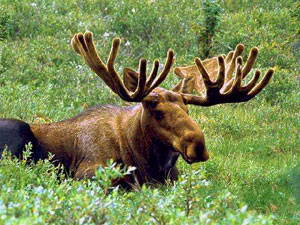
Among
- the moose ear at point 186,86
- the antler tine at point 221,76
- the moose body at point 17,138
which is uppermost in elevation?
the antler tine at point 221,76

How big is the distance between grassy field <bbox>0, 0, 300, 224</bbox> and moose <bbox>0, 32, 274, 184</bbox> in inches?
13.9

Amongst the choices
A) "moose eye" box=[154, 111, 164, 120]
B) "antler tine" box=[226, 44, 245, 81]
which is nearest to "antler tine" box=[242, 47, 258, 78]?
"antler tine" box=[226, 44, 245, 81]

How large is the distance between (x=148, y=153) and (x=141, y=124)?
313 millimetres

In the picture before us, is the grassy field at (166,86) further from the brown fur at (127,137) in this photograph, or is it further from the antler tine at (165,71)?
the antler tine at (165,71)

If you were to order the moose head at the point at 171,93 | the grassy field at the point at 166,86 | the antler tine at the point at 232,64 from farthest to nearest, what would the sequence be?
the antler tine at the point at 232,64 < the moose head at the point at 171,93 < the grassy field at the point at 166,86

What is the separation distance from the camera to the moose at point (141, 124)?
25.1 feet

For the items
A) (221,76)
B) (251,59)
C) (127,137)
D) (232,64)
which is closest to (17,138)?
(127,137)

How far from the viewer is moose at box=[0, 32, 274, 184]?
7664 millimetres

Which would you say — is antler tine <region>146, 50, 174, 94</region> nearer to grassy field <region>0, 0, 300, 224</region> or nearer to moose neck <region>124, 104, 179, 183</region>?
moose neck <region>124, 104, 179, 183</region>

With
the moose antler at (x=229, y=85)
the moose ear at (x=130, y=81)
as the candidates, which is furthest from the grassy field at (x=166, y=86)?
the moose ear at (x=130, y=81)

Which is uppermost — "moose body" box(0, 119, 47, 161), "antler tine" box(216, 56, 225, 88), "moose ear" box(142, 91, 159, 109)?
"antler tine" box(216, 56, 225, 88)

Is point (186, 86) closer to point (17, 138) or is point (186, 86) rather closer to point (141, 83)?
point (141, 83)

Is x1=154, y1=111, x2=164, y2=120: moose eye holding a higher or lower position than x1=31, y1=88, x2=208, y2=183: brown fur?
higher

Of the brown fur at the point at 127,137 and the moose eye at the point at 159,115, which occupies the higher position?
the moose eye at the point at 159,115
